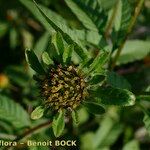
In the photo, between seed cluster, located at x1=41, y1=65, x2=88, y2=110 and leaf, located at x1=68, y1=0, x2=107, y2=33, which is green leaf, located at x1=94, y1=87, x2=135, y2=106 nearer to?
seed cluster, located at x1=41, y1=65, x2=88, y2=110

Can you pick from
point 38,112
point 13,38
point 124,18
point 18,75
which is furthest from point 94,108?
point 13,38

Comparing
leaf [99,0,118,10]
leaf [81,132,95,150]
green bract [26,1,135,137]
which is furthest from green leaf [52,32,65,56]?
leaf [81,132,95,150]

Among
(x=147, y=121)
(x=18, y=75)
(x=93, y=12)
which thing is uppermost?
(x=93, y=12)

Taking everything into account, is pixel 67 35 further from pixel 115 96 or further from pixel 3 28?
pixel 3 28

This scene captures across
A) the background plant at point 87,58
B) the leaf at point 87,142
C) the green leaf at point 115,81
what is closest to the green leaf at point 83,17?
the background plant at point 87,58

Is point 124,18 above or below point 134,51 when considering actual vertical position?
above

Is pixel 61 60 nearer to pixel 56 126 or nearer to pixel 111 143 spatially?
pixel 56 126
